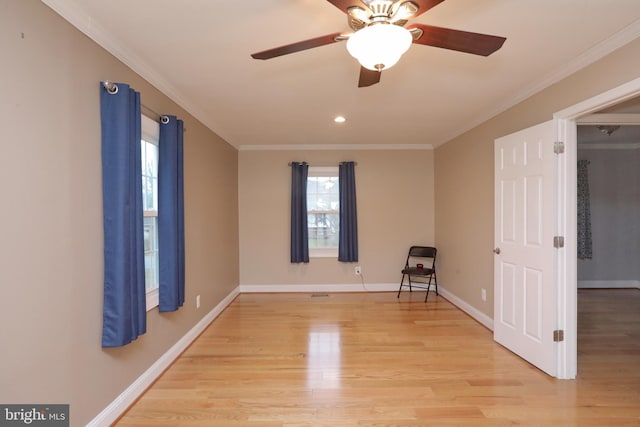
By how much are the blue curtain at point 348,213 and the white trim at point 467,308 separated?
1.41 metres

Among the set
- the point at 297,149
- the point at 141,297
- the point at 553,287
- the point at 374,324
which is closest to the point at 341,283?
the point at 374,324

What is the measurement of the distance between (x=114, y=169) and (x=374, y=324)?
2907 mm

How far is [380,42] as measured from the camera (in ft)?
3.92

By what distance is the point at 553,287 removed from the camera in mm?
2377

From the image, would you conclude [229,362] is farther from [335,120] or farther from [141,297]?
[335,120]

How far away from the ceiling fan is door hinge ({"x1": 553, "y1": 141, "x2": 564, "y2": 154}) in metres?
1.33

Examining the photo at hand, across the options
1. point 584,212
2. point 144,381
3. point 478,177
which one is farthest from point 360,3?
point 584,212

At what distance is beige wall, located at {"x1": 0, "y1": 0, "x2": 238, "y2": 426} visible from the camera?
4.18 feet

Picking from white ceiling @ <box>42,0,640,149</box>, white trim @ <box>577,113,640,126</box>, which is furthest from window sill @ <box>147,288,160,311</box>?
white trim @ <box>577,113,640,126</box>

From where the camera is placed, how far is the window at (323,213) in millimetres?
4965

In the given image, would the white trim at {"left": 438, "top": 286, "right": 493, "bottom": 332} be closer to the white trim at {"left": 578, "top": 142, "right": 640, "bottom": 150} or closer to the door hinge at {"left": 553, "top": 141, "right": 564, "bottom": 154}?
the door hinge at {"left": 553, "top": 141, "right": 564, "bottom": 154}

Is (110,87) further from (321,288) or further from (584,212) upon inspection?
(584,212)

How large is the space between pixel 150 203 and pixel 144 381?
1290mm

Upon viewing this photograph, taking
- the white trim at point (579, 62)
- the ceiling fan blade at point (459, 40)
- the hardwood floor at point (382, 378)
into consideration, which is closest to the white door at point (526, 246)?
the hardwood floor at point (382, 378)
